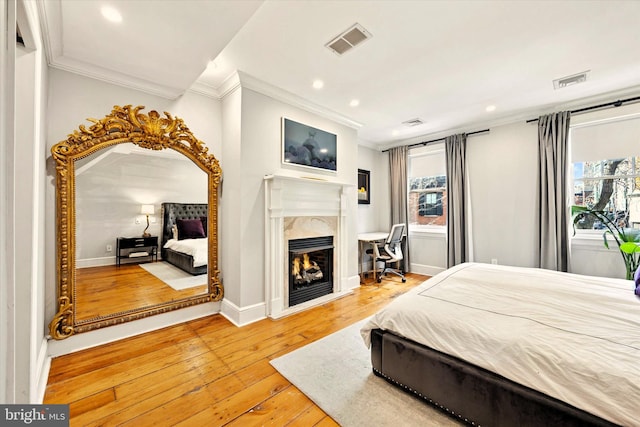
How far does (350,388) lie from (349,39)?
8.93 ft

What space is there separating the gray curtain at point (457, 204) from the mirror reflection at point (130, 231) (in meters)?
3.91

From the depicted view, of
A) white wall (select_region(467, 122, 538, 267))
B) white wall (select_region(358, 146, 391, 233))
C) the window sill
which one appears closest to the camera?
white wall (select_region(467, 122, 538, 267))

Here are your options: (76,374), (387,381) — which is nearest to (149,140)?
(76,374)

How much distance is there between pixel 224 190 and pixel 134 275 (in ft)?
4.15

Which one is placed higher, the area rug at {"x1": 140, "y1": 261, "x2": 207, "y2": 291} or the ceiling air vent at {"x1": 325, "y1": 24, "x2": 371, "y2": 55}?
the ceiling air vent at {"x1": 325, "y1": 24, "x2": 371, "y2": 55}

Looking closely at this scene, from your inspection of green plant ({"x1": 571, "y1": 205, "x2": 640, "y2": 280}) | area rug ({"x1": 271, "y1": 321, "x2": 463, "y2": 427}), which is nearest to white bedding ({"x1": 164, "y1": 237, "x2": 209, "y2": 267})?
area rug ({"x1": 271, "y1": 321, "x2": 463, "y2": 427})

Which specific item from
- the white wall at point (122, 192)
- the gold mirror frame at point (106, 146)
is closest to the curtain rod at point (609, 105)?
the gold mirror frame at point (106, 146)

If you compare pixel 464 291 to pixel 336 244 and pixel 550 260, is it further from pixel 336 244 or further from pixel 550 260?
pixel 550 260

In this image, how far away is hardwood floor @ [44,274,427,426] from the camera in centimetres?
154

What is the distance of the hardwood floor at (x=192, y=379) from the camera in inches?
60.8

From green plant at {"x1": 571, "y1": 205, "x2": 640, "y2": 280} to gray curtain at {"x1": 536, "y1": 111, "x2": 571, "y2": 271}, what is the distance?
0.20m

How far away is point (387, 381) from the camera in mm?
1835

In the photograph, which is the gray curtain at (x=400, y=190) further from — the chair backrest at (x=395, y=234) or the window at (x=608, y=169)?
the window at (x=608, y=169)

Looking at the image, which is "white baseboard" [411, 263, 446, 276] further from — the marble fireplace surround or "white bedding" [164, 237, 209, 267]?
"white bedding" [164, 237, 209, 267]
